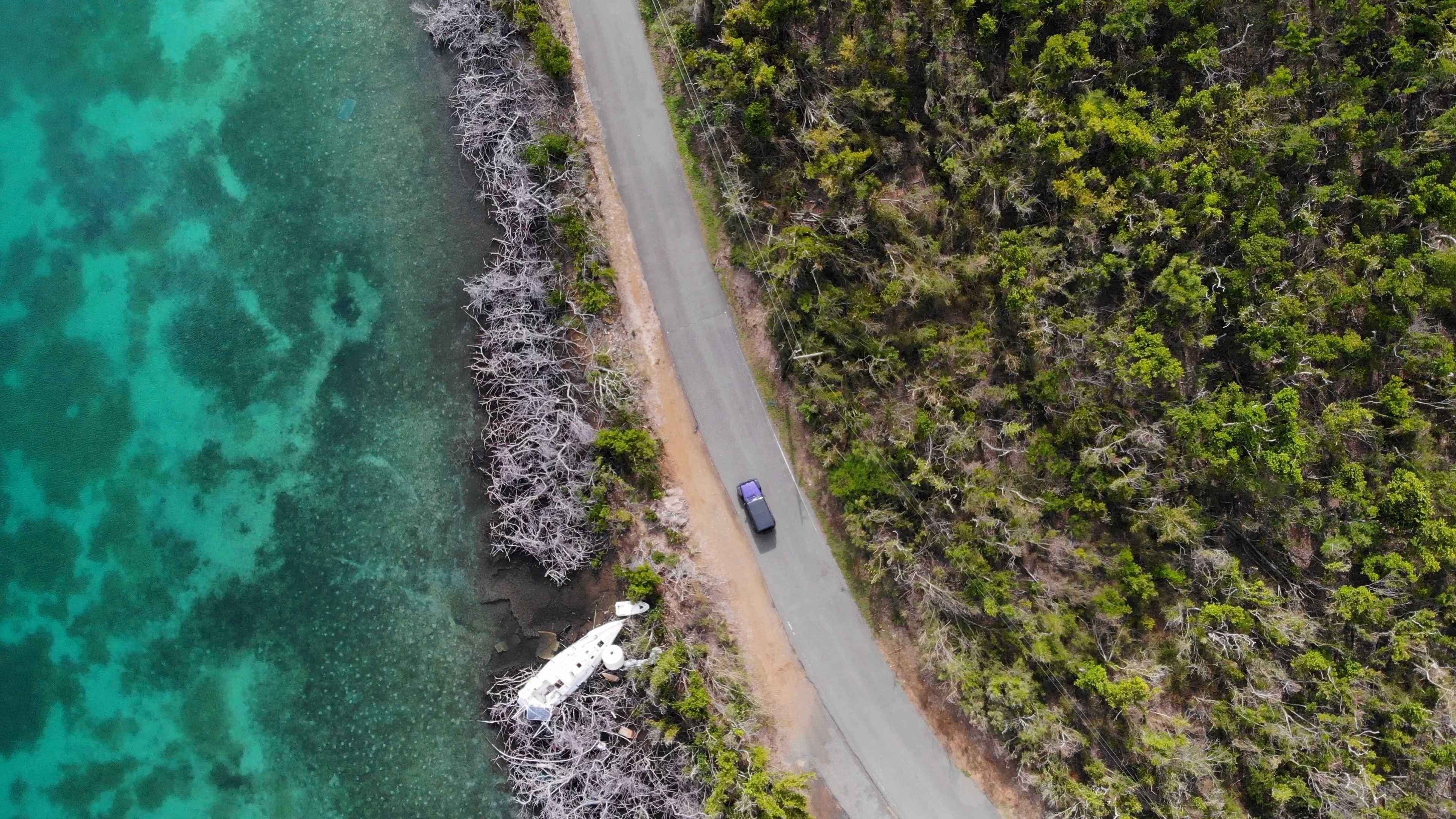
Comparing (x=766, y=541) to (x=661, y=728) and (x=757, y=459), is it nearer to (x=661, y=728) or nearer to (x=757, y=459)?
(x=757, y=459)

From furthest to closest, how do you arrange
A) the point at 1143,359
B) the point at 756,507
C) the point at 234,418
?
the point at 234,418, the point at 756,507, the point at 1143,359

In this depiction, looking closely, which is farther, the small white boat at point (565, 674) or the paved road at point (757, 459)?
the paved road at point (757, 459)

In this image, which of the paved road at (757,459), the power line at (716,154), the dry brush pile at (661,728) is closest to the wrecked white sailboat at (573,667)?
the dry brush pile at (661,728)

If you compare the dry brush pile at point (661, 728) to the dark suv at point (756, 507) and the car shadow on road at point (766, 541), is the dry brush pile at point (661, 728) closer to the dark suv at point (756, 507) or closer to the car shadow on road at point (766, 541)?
the car shadow on road at point (766, 541)

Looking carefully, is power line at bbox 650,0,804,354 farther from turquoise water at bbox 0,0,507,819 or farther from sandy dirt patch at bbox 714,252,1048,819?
turquoise water at bbox 0,0,507,819

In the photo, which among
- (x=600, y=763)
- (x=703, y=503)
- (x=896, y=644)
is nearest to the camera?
(x=600, y=763)

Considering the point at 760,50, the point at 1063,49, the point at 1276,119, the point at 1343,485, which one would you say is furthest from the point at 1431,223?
the point at 760,50

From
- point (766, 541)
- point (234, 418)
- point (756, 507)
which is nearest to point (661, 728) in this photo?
point (766, 541)

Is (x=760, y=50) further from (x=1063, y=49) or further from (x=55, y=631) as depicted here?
(x=55, y=631)
